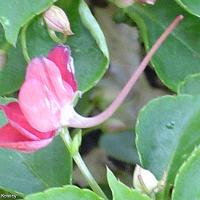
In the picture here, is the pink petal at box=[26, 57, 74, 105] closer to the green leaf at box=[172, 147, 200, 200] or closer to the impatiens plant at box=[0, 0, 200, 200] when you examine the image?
the impatiens plant at box=[0, 0, 200, 200]

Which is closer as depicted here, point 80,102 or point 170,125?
point 170,125

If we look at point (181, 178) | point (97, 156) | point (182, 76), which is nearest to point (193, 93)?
point (182, 76)

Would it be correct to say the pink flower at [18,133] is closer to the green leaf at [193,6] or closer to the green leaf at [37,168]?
the green leaf at [37,168]

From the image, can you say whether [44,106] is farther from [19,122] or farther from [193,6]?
[193,6]

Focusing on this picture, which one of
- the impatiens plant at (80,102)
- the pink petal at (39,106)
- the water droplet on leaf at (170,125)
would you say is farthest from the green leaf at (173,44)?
the pink petal at (39,106)

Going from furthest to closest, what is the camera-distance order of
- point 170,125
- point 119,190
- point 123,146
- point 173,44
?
point 123,146, point 173,44, point 170,125, point 119,190

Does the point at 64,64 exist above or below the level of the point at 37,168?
above

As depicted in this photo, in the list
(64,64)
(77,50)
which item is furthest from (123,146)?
(64,64)
